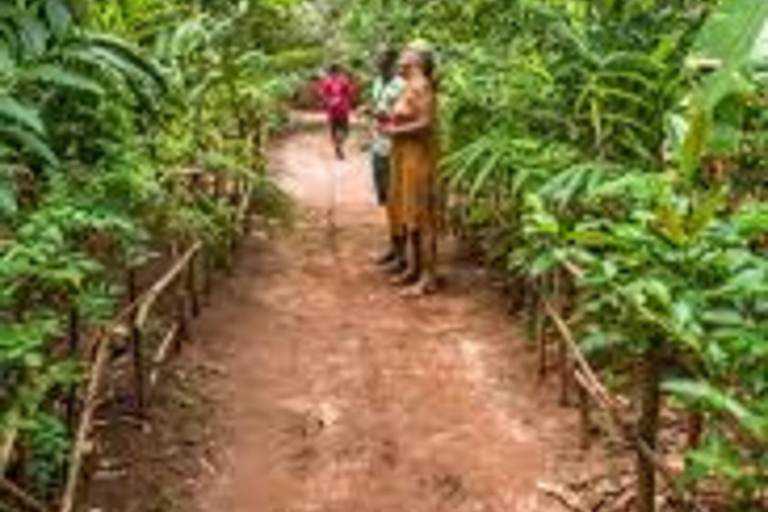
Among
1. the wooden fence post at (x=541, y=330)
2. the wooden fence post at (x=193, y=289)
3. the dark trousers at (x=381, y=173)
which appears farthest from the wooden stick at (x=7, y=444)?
the dark trousers at (x=381, y=173)

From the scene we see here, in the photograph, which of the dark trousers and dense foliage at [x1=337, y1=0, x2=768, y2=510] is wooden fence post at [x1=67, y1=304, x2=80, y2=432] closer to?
dense foliage at [x1=337, y1=0, x2=768, y2=510]

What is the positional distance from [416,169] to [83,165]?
3.48 m

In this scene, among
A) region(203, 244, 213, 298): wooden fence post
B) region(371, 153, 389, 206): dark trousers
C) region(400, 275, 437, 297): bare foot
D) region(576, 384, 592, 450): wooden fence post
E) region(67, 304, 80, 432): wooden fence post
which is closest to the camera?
region(67, 304, 80, 432): wooden fence post

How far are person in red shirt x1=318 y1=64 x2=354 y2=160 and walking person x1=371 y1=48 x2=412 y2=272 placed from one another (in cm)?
544

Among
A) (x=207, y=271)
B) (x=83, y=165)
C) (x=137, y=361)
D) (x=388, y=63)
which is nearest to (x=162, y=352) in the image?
(x=137, y=361)

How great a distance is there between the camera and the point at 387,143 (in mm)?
9766

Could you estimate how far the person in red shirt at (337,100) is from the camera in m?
15.5

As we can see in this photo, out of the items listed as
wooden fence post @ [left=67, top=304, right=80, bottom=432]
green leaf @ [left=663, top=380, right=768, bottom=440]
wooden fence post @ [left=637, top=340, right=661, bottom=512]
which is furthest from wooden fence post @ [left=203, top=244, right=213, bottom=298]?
green leaf @ [left=663, top=380, right=768, bottom=440]

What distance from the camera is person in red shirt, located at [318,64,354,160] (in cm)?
1551

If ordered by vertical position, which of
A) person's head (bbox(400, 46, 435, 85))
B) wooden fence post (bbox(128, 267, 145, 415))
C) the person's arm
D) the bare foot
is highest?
person's head (bbox(400, 46, 435, 85))

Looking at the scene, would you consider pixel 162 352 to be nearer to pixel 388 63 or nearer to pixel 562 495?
pixel 562 495

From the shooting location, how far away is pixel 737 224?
9.82 ft

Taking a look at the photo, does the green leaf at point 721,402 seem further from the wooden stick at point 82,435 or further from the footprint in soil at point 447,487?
the footprint in soil at point 447,487

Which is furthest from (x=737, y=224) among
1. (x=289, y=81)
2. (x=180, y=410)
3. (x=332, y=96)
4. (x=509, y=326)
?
(x=332, y=96)
